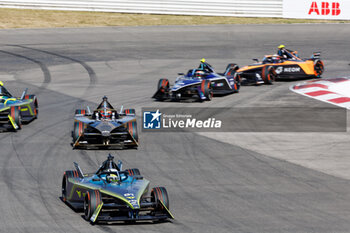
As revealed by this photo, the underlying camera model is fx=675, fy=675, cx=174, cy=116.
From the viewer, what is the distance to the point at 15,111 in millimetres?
22781

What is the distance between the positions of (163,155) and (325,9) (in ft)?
99.5

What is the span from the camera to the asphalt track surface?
14.0 metres

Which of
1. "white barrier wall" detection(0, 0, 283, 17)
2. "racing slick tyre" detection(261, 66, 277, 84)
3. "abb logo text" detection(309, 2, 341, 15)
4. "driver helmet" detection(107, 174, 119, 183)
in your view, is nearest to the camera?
"driver helmet" detection(107, 174, 119, 183)

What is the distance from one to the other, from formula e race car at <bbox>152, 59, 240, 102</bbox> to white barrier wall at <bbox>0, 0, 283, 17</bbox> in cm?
1896

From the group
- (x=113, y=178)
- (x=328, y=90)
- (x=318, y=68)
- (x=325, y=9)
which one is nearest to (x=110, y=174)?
(x=113, y=178)

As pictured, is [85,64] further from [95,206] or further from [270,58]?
[95,206]

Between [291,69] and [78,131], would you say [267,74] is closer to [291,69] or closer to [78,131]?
[291,69]

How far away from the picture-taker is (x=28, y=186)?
16.5 meters

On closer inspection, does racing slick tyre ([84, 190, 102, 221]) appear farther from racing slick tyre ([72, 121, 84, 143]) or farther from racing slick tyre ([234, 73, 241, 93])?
racing slick tyre ([234, 73, 241, 93])

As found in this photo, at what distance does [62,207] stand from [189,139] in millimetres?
7774

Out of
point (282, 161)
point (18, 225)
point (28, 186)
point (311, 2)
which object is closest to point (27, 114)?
point (28, 186)

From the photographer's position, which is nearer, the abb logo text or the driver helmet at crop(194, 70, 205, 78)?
the driver helmet at crop(194, 70, 205, 78)

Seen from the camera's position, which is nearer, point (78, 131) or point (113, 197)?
point (113, 197)

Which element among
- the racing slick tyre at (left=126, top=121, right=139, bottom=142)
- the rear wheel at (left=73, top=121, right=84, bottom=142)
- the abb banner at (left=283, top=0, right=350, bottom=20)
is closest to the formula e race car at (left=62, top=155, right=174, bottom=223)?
the rear wheel at (left=73, top=121, right=84, bottom=142)
